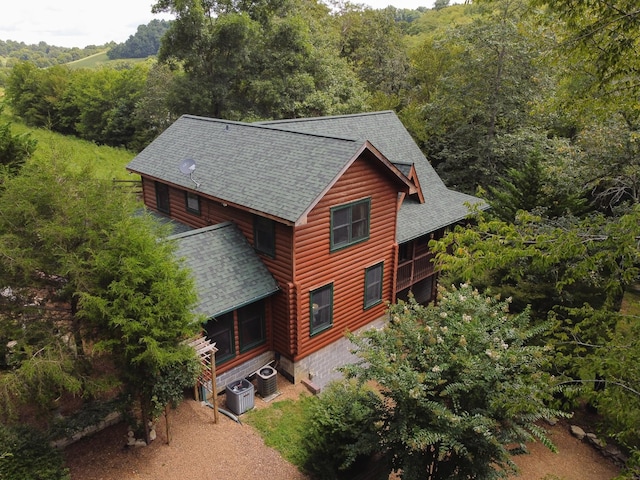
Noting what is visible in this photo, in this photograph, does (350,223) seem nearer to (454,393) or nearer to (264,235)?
(264,235)

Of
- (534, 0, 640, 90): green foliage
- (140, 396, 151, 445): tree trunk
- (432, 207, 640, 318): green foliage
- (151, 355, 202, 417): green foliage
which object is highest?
(534, 0, 640, 90): green foliage

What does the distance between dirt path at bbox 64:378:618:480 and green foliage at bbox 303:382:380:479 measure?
885 mm

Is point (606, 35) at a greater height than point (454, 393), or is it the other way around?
point (606, 35)

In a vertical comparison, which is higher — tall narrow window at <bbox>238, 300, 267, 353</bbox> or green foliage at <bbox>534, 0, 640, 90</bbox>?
green foliage at <bbox>534, 0, 640, 90</bbox>

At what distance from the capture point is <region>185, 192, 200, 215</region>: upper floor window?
1594 cm

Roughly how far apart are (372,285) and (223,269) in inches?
218

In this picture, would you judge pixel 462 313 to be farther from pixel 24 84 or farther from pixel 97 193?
pixel 24 84

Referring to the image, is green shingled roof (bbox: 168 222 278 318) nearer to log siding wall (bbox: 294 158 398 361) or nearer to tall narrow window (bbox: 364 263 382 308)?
log siding wall (bbox: 294 158 398 361)

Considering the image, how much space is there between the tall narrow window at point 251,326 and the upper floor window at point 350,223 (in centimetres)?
300

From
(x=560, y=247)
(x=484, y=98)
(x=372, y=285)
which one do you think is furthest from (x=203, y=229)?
(x=484, y=98)

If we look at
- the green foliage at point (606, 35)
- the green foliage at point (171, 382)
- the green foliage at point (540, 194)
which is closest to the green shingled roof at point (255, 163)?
the green foliage at point (171, 382)

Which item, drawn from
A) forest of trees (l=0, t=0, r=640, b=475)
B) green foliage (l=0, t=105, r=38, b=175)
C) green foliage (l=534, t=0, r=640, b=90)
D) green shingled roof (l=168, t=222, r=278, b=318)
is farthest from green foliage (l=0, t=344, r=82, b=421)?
green foliage (l=534, t=0, r=640, b=90)

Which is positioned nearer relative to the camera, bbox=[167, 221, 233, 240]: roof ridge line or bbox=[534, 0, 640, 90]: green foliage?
bbox=[534, 0, 640, 90]: green foliage

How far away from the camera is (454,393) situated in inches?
335
